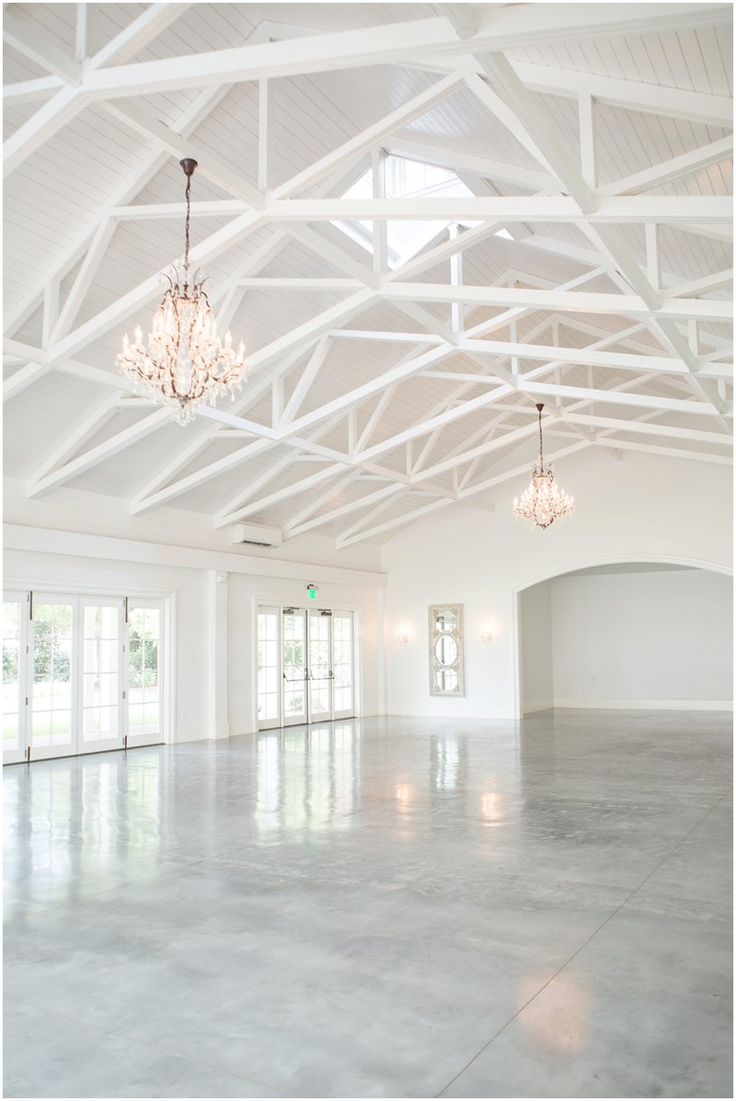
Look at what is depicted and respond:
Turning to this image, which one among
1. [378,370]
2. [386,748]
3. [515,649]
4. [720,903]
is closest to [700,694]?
[515,649]

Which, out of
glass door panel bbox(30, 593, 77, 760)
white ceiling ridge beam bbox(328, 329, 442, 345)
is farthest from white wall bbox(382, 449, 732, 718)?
glass door panel bbox(30, 593, 77, 760)

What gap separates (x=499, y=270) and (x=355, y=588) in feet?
26.6

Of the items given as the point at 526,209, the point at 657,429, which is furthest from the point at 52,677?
the point at 657,429

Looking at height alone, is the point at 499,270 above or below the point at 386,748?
above

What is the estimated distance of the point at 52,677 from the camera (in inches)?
440

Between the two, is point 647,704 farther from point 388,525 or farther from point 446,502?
point 388,525

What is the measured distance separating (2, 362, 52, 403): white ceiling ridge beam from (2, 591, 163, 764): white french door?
309 centimetres

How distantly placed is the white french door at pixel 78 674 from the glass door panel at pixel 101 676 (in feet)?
0.05

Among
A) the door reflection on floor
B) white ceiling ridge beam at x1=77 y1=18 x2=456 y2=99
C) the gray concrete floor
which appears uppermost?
white ceiling ridge beam at x1=77 y1=18 x2=456 y2=99

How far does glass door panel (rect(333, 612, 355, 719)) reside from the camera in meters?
16.7

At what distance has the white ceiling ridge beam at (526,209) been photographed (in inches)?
209

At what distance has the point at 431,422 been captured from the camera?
38.0 feet

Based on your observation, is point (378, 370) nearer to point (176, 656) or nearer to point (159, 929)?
point (176, 656)

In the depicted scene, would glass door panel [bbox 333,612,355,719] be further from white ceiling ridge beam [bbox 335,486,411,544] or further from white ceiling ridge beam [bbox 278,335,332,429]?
white ceiling ridge beam [bbox 278,335,332,429]
